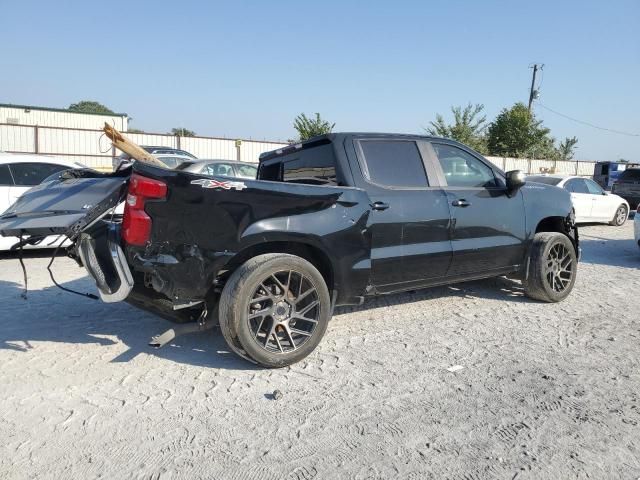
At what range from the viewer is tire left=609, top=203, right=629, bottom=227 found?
14.4 m

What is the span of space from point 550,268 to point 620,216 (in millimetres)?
10956

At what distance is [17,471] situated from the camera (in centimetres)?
254

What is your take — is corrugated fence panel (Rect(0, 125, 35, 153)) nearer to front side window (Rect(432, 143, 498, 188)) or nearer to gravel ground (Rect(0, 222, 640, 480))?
gravel ground (Rect(0, 222, 640, 480))

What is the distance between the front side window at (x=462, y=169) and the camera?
4.96 m

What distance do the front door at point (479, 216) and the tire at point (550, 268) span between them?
7.6 inches

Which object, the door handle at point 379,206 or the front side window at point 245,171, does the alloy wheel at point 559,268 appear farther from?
the front side window at point 245,171

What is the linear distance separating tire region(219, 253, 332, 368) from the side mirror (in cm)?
249

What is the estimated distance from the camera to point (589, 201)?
44.3 feet

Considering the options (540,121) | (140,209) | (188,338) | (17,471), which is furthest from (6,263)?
(540,121)

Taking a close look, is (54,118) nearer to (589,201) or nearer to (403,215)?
(589,201)

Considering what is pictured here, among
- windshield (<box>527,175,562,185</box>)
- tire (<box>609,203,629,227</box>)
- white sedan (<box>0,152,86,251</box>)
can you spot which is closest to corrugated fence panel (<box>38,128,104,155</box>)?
white sedan (<box>0,152,86,251</box>)

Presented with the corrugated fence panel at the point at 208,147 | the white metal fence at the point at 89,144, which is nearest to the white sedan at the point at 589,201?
the white metal fence at the point at 89,144

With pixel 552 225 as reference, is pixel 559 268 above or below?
below

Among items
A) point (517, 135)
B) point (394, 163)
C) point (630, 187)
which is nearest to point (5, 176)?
point (394, 163)
